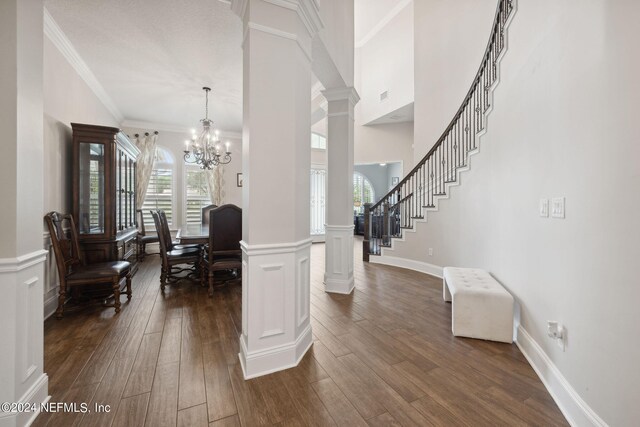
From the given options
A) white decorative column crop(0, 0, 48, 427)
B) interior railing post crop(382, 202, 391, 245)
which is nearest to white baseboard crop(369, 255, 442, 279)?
interior railing post crop(382, 202, 391, 245)

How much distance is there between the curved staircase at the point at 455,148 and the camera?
286 centimetres

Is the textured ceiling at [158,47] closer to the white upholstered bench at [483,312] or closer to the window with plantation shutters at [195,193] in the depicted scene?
the window with plantation shutters at [195,193]

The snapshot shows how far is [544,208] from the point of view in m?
1.83

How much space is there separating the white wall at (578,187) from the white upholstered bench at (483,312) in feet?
0.44

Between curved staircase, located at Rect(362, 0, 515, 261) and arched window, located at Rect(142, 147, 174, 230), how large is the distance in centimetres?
497

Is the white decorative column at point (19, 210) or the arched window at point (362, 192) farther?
the arched window at point (362, 192)

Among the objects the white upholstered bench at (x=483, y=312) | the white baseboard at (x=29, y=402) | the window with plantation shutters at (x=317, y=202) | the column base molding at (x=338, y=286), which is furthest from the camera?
the window with plantation shutters at (x=317, y=202)

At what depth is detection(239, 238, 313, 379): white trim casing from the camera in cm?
184

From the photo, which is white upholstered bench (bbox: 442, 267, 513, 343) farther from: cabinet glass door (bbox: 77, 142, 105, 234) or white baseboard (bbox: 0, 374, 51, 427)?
cabinet glass door (bbox: 77, 142, 105, 234)

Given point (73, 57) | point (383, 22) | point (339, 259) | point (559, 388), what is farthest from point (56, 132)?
point (383, 22)

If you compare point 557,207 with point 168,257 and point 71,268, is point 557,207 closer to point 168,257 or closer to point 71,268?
point 168,257

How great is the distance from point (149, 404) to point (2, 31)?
2155 millimetres

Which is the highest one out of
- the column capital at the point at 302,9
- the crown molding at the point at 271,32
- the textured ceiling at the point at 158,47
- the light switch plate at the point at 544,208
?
the textured ceiling at the point at 158,47

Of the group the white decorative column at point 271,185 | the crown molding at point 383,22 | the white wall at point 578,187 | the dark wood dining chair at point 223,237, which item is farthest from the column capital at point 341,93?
the crown molding at point 383,22
